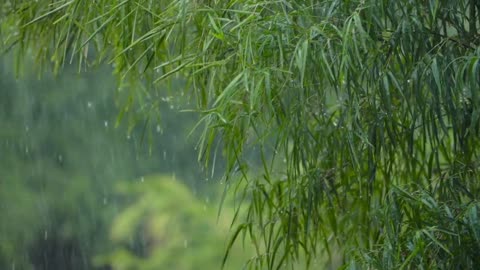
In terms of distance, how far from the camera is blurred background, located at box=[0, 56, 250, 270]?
7.44 metres

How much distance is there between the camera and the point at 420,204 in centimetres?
245

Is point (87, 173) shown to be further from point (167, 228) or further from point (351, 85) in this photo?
point (351, 85)

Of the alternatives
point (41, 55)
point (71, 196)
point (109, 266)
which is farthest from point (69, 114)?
point (41, 55)

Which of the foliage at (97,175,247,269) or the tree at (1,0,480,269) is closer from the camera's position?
the tree at (1,0,480,269)

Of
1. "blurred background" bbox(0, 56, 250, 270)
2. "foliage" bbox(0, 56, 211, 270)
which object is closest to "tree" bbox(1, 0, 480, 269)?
"blurred background" bbox(0, 56, 250, 270)

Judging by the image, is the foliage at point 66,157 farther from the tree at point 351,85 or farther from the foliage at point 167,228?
the tree at point 351,85

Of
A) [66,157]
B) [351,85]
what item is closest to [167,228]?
[66,157]

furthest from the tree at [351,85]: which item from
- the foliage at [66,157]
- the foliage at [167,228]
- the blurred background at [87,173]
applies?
the foliage at [66,157]

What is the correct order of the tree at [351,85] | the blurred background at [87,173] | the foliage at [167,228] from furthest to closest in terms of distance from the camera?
the blurred background at [87,173]
the foliage at [167,228]
the tree at [351,85]

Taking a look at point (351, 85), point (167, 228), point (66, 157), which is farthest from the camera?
point (66, 157)

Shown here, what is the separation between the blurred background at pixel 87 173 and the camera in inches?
293

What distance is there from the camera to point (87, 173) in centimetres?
776

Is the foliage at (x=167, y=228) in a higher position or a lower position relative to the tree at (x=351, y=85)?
lower

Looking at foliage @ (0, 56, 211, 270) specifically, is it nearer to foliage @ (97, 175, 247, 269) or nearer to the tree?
foliage @ (97, 175, 247, 269)
